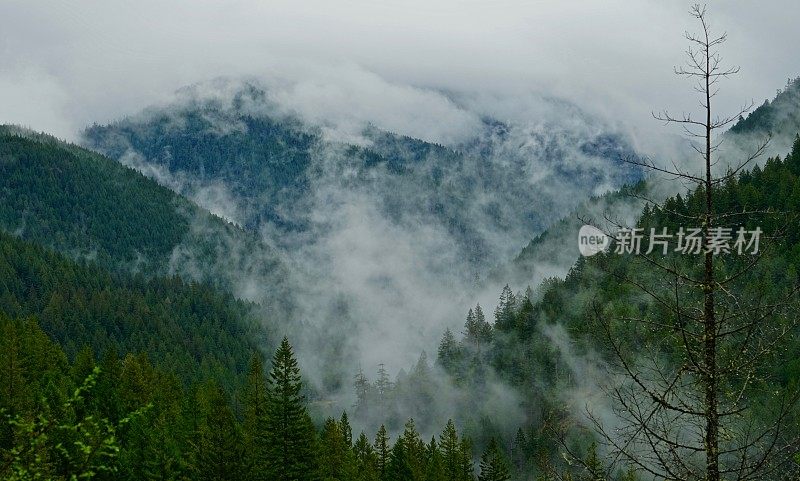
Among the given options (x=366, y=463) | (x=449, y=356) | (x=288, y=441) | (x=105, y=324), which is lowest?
(x=288, y=441)

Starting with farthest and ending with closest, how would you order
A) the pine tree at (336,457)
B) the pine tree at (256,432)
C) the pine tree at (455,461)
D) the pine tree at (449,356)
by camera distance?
the pine tree at (449,356) < the pine tree at (455,461) < the pine tree at (336,457) < the pine tree at (256,432)

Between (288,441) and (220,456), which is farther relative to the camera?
(288,441)

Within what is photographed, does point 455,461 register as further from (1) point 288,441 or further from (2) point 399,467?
(1) point 288,441

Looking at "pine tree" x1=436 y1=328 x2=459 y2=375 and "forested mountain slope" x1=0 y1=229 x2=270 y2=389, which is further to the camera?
"forested mountain slope" x1=0 y1=229 x2=270 y2=389

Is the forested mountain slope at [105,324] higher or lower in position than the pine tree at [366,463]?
higher

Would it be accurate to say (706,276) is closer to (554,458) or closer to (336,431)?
(336,431)

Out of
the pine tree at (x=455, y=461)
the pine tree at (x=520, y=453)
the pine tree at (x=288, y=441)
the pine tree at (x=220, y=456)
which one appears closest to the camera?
the pine tree at (x=220, y=456)

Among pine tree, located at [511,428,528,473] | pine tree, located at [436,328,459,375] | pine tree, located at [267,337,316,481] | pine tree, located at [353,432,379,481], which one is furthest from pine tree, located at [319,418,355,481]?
pine tree, located at [436,328,459,375]

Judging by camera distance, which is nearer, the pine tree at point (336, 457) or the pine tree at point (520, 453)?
the pine tree at point (336, 457)

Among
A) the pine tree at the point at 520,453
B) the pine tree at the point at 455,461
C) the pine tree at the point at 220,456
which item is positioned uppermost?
the pine tree at the point at 520,453

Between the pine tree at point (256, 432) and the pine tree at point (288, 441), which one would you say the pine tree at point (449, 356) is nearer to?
the pine tree at point (256, 432)

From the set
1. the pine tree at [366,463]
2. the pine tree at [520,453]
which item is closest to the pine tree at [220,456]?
the pine tree at [366,463]

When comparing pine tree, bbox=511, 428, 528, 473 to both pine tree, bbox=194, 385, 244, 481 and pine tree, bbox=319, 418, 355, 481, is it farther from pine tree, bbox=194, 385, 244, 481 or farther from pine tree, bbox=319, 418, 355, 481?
pine tree, bbox=194, 385, 244, 481

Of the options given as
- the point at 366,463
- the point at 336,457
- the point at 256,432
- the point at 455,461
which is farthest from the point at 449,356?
the point at 256,432
